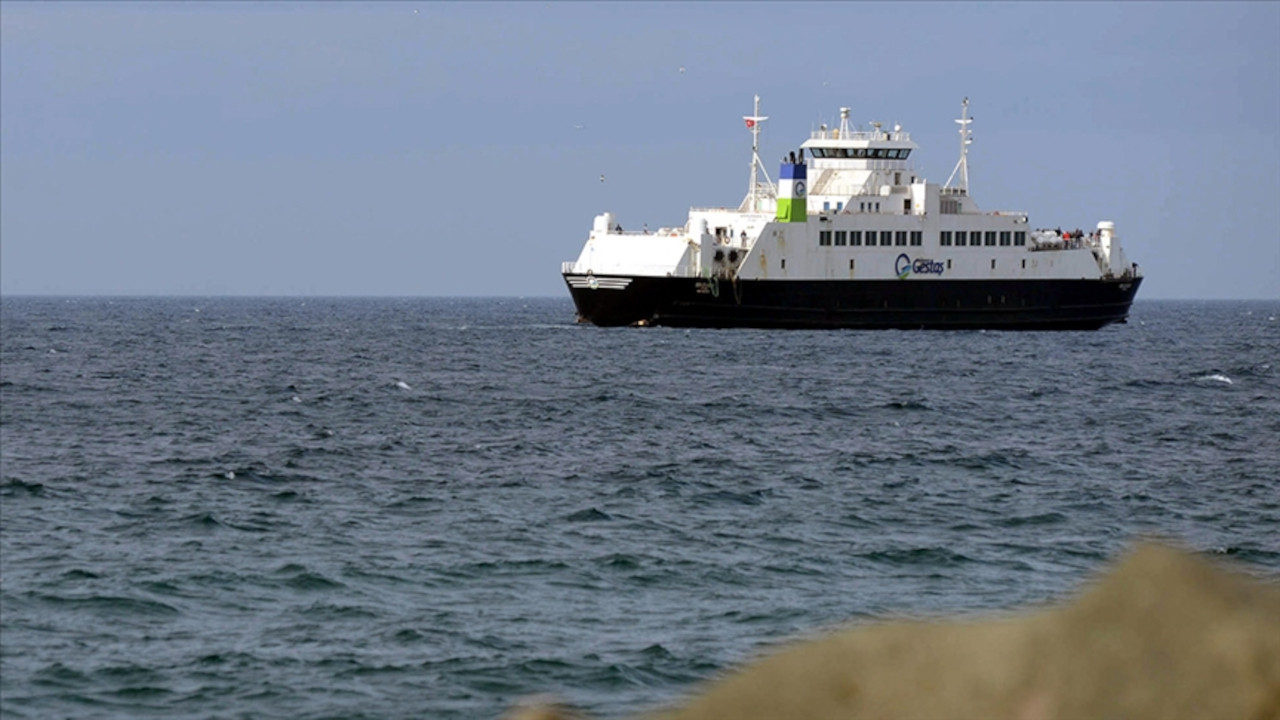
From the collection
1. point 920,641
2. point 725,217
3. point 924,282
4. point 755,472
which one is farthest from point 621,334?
point 920,641

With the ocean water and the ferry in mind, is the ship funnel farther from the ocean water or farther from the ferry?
the ocean water

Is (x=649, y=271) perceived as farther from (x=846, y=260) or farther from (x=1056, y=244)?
(x=1056, y=244)

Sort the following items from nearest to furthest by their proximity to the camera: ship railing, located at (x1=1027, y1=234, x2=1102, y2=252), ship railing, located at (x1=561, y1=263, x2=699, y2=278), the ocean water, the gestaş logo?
the ocean water
ship railing, located at (x1=561, y1=263, x2=699, y2=278)
the gestaş logo
ship railing, located at (x1=1027, y1=234, x2=1102, y2=252)

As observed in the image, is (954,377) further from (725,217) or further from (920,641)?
(920,641)

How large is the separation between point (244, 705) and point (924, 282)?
5751cm

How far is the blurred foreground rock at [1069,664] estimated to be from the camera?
127 inches

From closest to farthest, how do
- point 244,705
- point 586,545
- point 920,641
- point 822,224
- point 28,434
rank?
point 920,641, point 244,705, point 586,545, point 28,434, point 822,224

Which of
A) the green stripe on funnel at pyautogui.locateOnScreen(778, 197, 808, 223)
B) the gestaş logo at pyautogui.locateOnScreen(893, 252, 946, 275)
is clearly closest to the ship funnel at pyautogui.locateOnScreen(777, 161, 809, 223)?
the green stripe on funnel at pyautogui.locateOnScreen(778, 197, 808, 223)

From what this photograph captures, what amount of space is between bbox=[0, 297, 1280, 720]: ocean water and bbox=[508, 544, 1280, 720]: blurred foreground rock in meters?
0.46

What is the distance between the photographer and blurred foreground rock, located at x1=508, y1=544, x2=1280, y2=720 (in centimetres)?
323

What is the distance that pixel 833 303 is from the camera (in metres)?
66.1

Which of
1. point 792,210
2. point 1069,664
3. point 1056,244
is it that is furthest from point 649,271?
point 1069,664

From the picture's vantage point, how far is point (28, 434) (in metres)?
30.1

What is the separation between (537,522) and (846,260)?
155 ft
